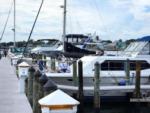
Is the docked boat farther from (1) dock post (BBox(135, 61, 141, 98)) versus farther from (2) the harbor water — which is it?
(1) dock post (BBox(135, 61, 141, 98))

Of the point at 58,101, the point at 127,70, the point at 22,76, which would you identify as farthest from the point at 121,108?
the point at 58,101

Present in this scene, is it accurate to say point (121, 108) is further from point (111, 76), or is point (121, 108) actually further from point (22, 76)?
point (22, 76)

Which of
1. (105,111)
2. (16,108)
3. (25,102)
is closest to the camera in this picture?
(16,108)

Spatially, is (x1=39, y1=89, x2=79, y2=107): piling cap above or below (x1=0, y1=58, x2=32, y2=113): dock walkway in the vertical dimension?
above

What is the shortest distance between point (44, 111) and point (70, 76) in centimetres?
1278

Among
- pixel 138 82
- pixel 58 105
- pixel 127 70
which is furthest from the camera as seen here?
pixel 127 70

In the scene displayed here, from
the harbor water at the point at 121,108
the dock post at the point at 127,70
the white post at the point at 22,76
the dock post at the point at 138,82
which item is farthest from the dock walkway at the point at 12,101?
the dock post at the point at 127,70

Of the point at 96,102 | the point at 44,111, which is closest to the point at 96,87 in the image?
the point at 96,102

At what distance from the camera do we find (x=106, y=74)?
20.4 m

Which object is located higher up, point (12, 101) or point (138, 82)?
point (138, 82)

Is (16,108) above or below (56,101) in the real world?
below

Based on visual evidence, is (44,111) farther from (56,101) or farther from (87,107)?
(87,107)

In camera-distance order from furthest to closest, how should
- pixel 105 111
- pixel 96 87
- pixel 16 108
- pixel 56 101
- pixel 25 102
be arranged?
1. pixel 105 111
2. pixel 96 87
3. pixel 25 102
4. pixel 16 108
5. pixel 56 101


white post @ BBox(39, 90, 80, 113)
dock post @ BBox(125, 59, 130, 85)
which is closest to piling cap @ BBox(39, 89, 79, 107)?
white post @ BBox(39, 90, 80, 113)
